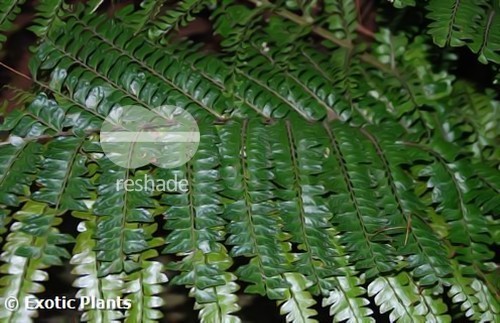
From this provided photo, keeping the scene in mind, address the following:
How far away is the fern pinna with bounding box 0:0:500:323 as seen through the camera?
883 millimetres

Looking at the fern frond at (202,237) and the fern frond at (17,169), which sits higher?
the fern frond at (17,169)

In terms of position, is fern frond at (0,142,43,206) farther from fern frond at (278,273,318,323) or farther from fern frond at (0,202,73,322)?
fern frond at (278,273,318,323)

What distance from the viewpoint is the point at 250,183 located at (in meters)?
0.92

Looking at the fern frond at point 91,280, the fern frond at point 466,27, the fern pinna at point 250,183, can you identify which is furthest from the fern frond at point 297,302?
the fern frond at point 466,27

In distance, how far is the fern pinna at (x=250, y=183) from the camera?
883 mm

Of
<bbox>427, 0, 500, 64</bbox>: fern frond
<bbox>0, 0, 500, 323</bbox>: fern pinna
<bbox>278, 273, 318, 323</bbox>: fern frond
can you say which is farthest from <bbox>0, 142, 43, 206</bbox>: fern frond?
<bbox>427, 0, 500, 64</bbox>: fern frond

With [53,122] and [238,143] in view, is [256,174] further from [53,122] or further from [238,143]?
[53,122]

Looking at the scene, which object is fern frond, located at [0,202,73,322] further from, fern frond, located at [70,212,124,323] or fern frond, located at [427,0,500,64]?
fern frond, located at [427,0,500,64]

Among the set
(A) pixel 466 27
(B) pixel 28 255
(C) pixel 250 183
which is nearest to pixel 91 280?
(B) pixel 28 255

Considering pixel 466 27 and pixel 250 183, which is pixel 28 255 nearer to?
pixel 250 183

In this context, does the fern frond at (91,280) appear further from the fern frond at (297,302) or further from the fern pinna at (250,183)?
the fern frond at (297,302)

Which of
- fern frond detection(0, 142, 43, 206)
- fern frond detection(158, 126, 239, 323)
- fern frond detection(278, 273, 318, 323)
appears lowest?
fern frond detection(278, 273, 318, 323)

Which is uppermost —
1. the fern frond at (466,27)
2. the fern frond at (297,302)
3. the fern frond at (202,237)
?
the fern frond at (466,27)

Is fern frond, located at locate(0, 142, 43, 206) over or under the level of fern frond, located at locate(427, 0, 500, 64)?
over
